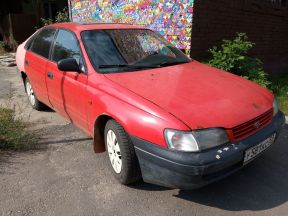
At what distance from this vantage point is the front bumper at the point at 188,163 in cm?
257

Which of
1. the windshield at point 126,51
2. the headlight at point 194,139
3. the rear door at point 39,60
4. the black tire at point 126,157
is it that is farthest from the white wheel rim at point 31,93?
the headlight at point 194,139

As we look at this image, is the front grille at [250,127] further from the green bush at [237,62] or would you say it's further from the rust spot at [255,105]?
the green bush at [237,62]

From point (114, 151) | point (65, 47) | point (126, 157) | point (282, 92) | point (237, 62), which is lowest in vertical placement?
point (282, 92)

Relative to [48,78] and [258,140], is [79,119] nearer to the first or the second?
[48,78]

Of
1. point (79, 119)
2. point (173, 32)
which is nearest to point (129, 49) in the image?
point (79, 119)

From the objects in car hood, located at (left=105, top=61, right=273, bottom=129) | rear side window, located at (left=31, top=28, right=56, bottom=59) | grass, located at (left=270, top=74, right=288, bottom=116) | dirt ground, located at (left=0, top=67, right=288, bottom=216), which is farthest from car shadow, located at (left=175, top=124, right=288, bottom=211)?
rear side window, located at (left=31, top=28, right=56, bottom=59)

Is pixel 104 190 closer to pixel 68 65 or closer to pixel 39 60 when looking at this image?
pixel 68 65

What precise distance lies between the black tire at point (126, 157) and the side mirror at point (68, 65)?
857mm

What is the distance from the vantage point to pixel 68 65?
358cm

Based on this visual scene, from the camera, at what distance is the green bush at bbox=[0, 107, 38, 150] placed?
417cm

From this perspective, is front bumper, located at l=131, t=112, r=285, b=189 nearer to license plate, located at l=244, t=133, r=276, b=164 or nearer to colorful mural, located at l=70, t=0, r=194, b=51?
license plate, located at l=244, t=133, r=276, b=164

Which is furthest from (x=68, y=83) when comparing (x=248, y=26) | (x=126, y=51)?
(x=248, y=26)

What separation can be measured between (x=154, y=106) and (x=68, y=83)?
1.50 metres

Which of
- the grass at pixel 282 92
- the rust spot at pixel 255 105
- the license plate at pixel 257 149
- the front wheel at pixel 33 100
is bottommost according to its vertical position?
the grass at pixel 282 92
